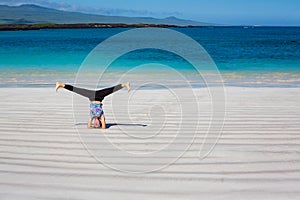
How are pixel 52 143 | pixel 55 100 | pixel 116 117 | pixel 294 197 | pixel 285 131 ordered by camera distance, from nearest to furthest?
pixel 294 197, pixel 52 143, pixel 285 131, pixel 116 117, pixel 55 100

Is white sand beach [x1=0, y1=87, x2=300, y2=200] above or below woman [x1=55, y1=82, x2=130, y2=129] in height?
below

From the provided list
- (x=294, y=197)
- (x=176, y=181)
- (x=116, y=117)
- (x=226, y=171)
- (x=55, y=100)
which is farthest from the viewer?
(x=55, y=100)

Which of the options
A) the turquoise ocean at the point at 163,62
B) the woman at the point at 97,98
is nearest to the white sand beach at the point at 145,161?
the woman at the point at 97,98

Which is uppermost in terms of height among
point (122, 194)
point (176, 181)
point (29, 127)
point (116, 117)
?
point (116, 117)

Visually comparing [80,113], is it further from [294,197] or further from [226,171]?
[294,197]

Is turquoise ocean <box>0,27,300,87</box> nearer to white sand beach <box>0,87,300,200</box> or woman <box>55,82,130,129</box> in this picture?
white sand beach <box>0,87,300,200</box>

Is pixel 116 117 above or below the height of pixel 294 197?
above

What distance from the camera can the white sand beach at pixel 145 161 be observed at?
10.5 ft

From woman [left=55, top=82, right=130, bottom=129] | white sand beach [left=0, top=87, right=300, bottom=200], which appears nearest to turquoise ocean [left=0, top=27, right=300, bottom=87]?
white sand beach [left=0, top=87, right=300, bottom=200]

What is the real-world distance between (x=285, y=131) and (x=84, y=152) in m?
2.42

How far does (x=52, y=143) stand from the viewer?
456 centimetres

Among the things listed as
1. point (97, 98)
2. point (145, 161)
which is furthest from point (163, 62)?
point (145, 161)

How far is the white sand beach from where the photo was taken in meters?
3.21

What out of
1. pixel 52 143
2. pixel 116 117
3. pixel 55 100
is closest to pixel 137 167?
pixel 52 143
